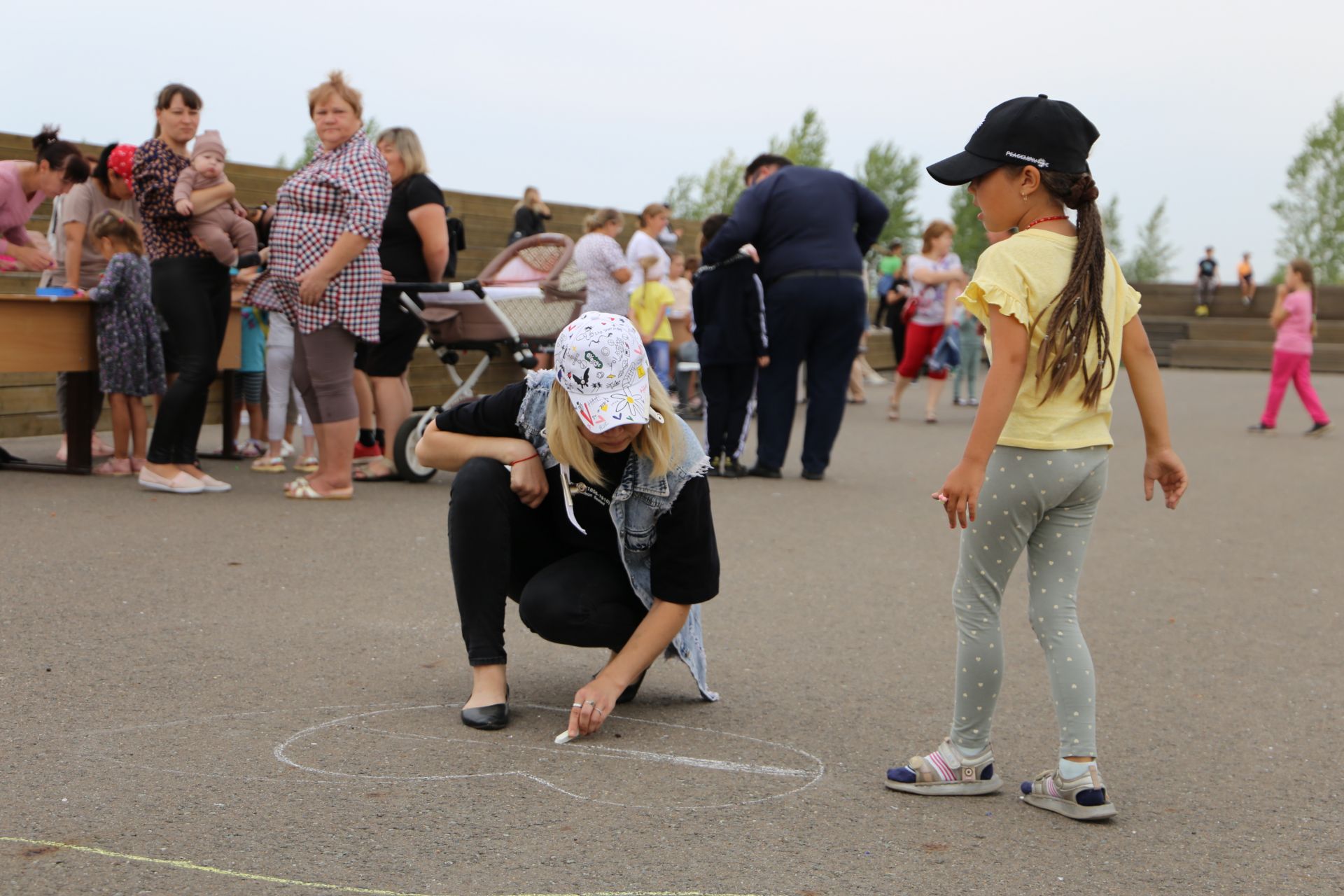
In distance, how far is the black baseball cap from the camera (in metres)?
3.33

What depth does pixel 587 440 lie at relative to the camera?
3.75 m

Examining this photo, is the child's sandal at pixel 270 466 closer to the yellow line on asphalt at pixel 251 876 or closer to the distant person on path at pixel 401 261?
the distant person on path at pixel 401 261

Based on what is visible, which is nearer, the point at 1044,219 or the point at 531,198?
the point at 1044,219

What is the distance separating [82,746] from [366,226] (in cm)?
408

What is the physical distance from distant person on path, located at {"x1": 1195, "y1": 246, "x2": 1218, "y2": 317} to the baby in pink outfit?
106 ft

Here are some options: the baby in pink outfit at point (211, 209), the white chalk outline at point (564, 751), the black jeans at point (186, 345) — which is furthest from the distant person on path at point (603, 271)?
the white chalk outline at point (564, 751)

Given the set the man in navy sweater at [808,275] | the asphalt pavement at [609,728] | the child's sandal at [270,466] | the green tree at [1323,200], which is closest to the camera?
the asphalt pavement at [609,728]

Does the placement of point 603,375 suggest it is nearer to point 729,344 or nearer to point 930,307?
point 729,344

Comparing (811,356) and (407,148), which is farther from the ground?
(407,148)

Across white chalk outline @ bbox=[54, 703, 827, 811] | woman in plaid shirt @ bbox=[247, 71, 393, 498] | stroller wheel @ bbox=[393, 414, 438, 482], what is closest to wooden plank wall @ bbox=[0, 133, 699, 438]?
stroller wheel @ bbox=[393, 414, 438, 482]

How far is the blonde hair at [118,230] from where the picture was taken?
26.9 feet

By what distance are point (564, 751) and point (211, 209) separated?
16.0 feet

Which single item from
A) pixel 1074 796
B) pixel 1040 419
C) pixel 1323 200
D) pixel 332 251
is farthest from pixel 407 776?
pixel 1323 200

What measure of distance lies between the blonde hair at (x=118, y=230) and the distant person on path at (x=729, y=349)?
11.2 feet
